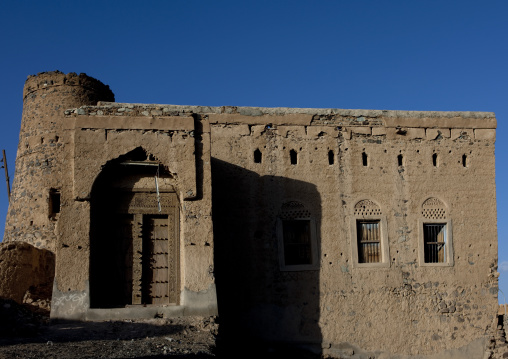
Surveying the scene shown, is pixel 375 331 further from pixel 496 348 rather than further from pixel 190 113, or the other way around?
pixel 190 113

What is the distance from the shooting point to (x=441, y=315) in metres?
14.1

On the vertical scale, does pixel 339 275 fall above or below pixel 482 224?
below

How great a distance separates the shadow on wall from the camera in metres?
13.4

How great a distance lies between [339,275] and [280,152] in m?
2.89

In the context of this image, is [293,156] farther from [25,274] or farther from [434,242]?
[25,274]

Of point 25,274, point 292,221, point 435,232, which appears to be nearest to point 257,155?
point 292,221

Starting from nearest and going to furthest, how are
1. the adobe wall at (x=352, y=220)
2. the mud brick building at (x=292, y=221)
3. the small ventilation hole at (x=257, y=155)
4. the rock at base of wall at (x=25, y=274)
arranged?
the mud brick building at (x=292, y=221) < the adobe wall at (x=352, y=220) < the small ventilation hole at (x=257, y=155) < the rock at base of wall at (x=25, y=274)

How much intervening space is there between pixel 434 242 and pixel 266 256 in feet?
12.5

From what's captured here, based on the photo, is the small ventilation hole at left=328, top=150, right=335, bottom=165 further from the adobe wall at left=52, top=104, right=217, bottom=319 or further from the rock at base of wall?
the rock at base of wall

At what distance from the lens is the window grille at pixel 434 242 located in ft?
47.3

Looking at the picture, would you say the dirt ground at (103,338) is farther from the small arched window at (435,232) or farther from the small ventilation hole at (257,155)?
the small arched window at (435,232)

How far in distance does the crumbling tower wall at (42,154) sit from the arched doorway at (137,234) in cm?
628

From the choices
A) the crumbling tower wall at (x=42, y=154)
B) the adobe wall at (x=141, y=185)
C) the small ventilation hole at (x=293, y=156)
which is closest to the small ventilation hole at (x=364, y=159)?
the small ventilation hole at (x=293, y=156)

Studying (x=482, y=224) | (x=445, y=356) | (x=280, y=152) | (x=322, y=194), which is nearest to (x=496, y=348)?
(x=445, y=356)
